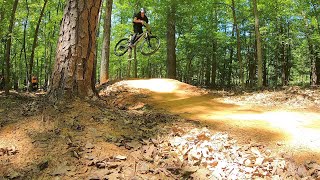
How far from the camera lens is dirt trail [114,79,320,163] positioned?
13.7ft

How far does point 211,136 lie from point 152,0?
12.7 m

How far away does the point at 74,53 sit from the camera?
5254 millimetres

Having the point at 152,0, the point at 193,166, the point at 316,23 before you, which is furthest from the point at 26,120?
the point at 316,23

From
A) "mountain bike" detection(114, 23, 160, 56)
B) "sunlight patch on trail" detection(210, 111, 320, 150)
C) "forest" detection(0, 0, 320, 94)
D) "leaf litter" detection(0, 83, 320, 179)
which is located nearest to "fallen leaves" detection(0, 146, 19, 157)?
"leaf litter" detection(0, 83, 320, 179)

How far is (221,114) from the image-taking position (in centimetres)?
636

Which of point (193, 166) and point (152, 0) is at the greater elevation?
point (152, 0)

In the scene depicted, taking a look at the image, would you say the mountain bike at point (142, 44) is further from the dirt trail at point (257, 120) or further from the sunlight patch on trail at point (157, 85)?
the dirt trail at point (257, 120)

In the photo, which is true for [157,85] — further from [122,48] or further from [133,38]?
[122,48]

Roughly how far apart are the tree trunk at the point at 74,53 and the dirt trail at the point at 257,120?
2506mm

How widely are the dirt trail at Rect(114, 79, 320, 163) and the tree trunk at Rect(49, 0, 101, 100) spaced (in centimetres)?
251

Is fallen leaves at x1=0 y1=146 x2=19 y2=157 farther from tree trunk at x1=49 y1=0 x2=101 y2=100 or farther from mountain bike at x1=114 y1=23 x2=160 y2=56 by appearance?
mountain bike at x1=114 y1=23 x2=160 y2=56

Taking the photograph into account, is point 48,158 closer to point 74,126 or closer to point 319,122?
point 74,126

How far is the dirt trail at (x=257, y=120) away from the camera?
4.17m

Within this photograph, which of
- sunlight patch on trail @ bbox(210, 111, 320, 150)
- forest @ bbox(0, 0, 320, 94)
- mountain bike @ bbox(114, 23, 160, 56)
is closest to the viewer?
sunlight patch on trail @ bbox(210, 111, 320, 150)
